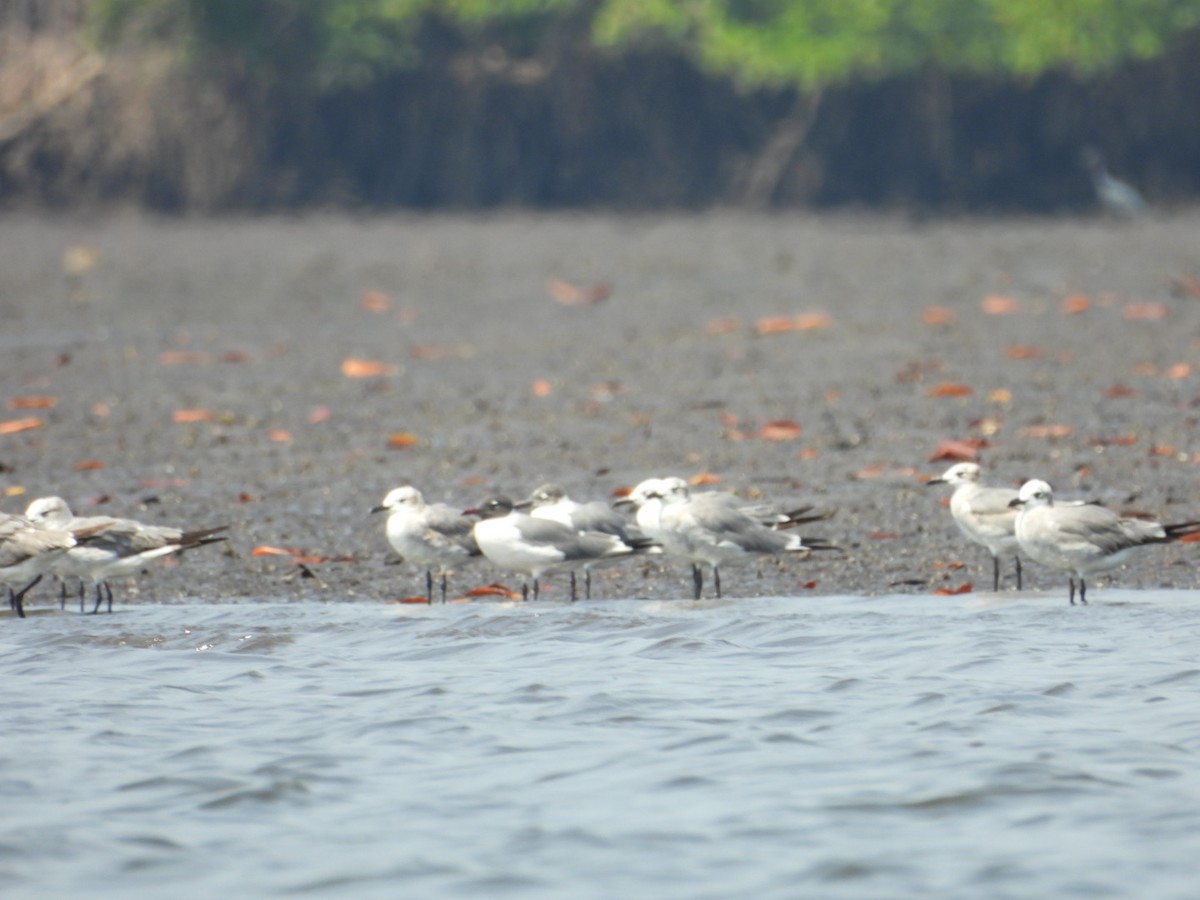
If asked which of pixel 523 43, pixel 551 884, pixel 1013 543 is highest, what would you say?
pixel 523 43

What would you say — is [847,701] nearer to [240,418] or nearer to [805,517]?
[805,517]

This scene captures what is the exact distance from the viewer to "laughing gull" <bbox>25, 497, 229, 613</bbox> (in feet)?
28.5

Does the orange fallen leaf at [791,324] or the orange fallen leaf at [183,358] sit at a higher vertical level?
A: the orange fallen leaf at [791,324]

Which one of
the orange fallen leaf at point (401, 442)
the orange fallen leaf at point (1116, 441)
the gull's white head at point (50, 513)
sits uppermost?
the orange fallen leaf at point (401, 442)

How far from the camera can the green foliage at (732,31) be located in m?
28.9

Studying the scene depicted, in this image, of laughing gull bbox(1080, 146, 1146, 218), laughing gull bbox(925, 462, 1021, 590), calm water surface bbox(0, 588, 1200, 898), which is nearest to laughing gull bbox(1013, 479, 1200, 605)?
laughing gull bbox(925, 462, 1021, 590)

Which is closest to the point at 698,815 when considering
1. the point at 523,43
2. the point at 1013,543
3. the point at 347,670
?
the point at 347,670

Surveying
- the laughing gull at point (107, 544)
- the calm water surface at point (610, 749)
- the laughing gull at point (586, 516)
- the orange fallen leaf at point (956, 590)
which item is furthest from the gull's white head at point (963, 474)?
the laughing gull at point (107, 544)

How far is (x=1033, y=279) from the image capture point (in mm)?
19875

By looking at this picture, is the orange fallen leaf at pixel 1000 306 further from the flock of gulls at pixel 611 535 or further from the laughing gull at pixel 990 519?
the laughing gull at pixel 990 519

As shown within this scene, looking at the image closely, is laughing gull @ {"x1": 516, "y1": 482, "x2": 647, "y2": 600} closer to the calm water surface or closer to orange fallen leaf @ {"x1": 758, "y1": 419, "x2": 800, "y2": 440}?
the calm water surface

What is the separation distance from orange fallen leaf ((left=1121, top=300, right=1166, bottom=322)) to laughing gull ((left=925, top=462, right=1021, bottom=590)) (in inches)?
309

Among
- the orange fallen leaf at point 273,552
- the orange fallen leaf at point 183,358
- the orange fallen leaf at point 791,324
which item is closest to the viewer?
the orange fallen leaf at point 273,552

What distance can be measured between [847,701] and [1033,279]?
1330cm
